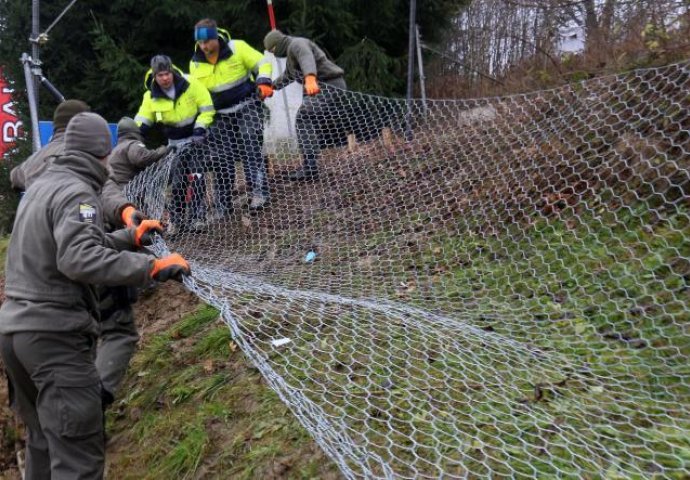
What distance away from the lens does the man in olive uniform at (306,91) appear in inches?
186

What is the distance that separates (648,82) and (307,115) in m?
2.54

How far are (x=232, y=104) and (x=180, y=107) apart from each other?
463 mm

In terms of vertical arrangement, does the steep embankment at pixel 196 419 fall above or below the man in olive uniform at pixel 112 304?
below

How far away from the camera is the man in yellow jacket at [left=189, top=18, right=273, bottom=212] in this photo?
4602 mm

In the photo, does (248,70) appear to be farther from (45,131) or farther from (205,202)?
(45,131)

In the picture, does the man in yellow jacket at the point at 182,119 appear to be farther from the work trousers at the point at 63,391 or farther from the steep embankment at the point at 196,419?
the work trousers at the point at 63,391

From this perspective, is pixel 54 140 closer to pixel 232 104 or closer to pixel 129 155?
pixel 129 155

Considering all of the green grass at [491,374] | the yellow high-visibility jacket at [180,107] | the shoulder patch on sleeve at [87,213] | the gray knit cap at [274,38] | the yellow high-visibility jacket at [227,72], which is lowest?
the green grass at [491,374]

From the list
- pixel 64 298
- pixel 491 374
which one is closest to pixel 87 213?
pixel 64 298

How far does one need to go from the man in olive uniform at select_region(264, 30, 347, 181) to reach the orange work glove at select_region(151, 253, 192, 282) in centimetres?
253

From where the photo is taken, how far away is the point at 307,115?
4867 millimetres

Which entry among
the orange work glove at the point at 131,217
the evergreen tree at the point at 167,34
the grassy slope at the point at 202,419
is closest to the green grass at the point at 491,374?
the grassy slope at the point at 202,419

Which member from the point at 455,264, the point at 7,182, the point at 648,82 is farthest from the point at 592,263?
the point at 7,182

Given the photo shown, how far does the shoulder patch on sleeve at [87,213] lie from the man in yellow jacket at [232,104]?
234 cm
